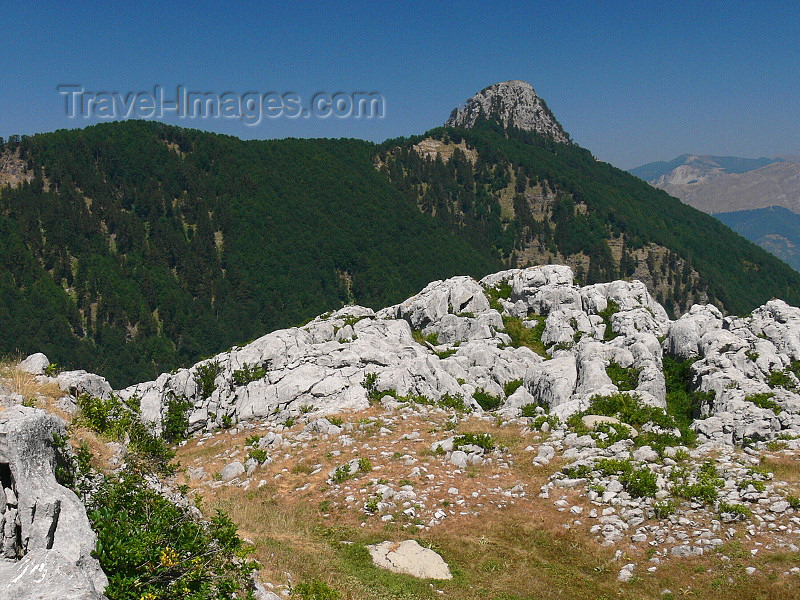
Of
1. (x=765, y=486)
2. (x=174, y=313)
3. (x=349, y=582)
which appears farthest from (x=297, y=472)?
(x=174, y=313)

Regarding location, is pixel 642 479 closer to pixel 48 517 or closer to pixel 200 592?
pixel 200 592

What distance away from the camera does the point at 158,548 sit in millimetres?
10352

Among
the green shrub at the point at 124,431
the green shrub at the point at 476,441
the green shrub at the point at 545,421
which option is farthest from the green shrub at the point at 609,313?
the green shrub at the point at 124,431

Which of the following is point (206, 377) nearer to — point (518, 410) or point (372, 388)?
point (372, 388)

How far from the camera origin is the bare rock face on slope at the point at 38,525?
8.16 m

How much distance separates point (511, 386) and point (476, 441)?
14.3 m

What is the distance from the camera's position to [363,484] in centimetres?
2150

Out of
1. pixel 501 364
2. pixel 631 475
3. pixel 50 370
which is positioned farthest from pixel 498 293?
pixel 50 370

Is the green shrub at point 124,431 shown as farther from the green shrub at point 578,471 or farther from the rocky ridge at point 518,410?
the green shrub at point 578,471

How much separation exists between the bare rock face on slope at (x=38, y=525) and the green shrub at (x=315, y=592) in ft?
16.5

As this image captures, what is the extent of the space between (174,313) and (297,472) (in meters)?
187

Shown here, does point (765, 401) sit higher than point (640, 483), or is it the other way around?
point (765, 401)

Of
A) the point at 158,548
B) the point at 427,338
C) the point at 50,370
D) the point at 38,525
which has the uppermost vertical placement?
the point at 50,370

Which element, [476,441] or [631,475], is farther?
[476,441]
